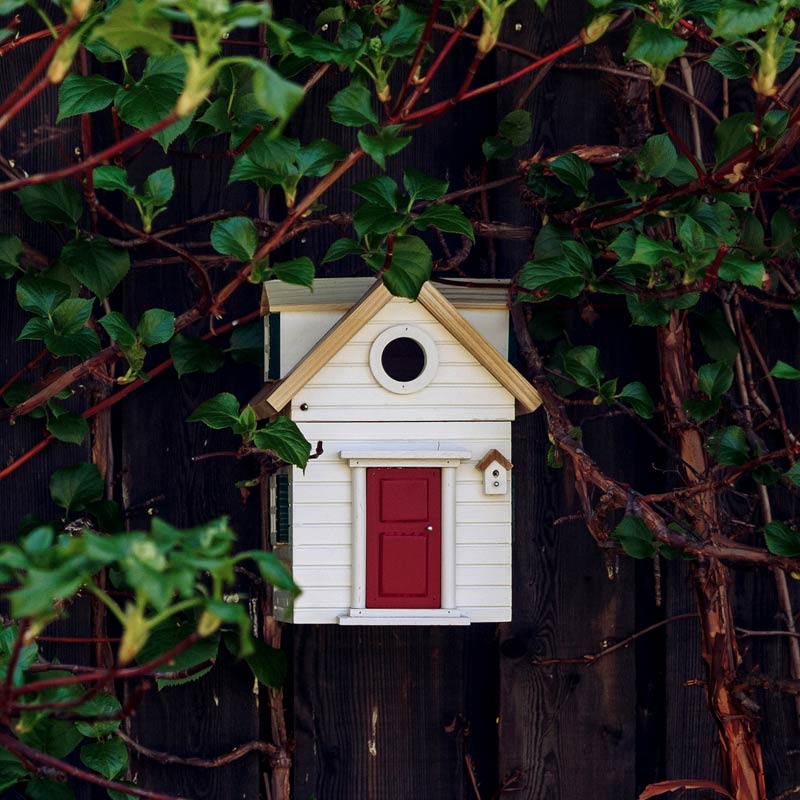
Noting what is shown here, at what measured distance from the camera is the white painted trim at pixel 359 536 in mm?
1732

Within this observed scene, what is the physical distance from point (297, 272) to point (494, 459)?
380 millimetres

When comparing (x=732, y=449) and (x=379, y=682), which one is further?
(x=379, y=682)

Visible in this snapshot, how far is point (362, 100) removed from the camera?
5.23 ft

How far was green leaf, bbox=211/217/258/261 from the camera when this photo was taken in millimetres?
1715

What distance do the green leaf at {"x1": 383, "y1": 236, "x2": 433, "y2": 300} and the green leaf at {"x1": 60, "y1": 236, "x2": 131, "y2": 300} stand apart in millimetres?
477

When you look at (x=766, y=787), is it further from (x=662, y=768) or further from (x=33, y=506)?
(x=33, y=506)

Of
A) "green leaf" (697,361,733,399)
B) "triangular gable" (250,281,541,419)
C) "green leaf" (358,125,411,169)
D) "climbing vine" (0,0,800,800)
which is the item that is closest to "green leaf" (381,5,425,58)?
"climbing vine" (0,0,800,800)

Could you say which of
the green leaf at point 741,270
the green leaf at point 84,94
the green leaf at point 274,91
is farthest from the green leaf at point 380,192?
the green leaf at point 274,91

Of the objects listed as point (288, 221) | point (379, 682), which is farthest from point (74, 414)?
point (379, 682)

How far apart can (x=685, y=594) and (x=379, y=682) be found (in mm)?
533

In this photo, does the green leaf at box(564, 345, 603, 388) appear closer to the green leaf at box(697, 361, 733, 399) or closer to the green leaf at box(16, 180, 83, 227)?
the green leaf at box(697, 361, 733, 399)

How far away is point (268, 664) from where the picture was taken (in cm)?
194

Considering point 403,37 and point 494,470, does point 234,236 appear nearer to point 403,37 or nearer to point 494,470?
point 403,37

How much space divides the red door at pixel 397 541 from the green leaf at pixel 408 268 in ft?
0.85
